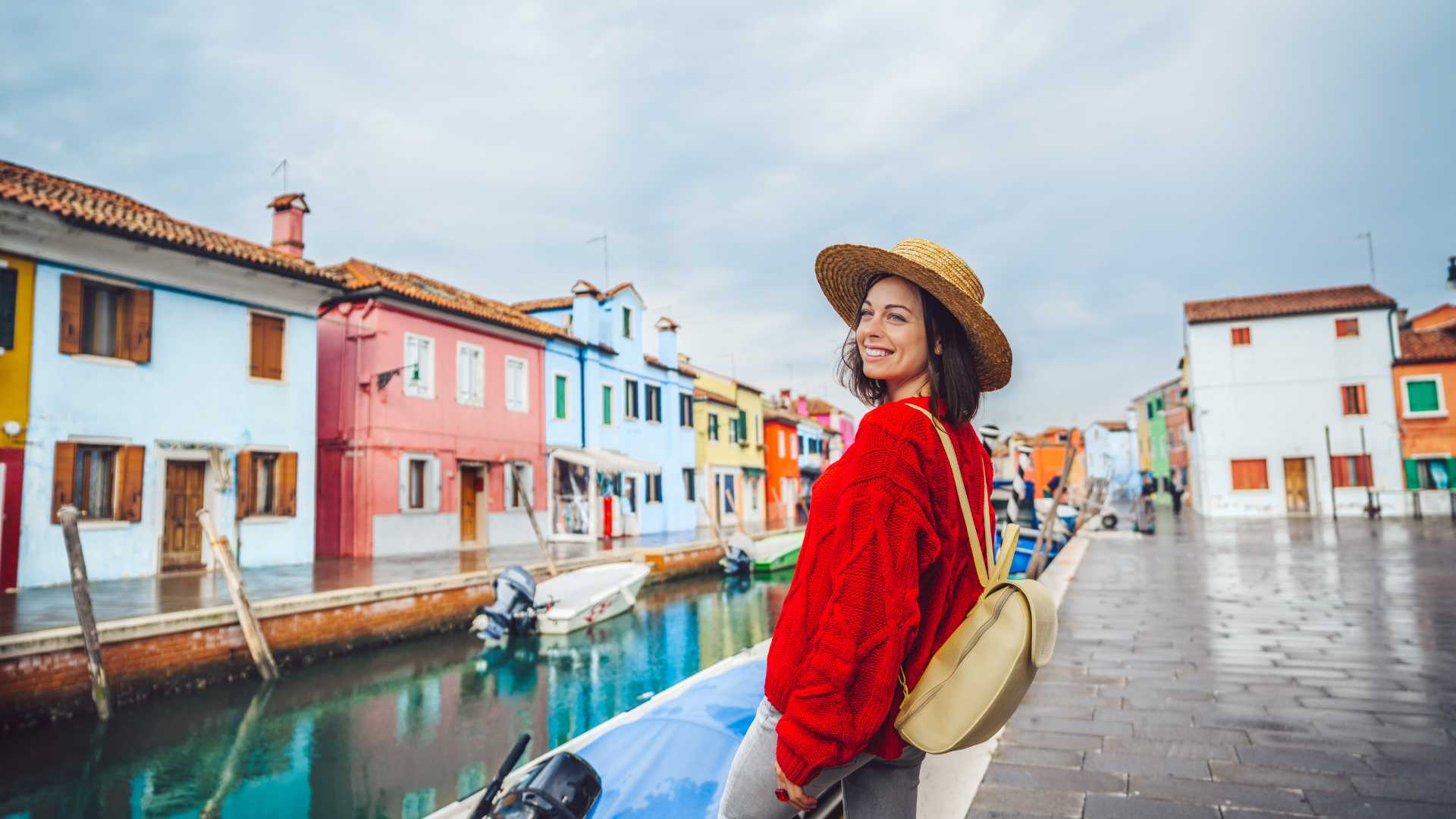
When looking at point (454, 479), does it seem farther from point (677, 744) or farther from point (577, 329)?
point (677, 744)

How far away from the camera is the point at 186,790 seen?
6.32 metres

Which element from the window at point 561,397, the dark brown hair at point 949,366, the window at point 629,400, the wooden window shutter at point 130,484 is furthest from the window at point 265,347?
the dark brown hair at point 949,366

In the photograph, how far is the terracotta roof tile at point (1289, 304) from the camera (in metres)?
29.2

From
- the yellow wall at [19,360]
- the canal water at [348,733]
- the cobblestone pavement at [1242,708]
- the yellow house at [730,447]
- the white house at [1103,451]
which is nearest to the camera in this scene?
the cobblestone pavement at [1242,708]

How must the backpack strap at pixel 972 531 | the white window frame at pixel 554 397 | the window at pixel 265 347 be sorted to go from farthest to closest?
the white window frame at pixel 554 397 → the window at pixel 265 347 → the backpack strap at pixel 972 531

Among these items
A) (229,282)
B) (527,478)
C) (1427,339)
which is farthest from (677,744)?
(1427,339)

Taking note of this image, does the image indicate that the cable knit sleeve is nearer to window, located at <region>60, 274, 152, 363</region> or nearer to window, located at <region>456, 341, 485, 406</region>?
window, located at <region>60, 274, 152, 363</region>

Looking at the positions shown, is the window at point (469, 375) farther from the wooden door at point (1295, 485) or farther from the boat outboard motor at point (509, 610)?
the wooden door at point (1295, 485)

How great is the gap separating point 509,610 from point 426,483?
7.40m

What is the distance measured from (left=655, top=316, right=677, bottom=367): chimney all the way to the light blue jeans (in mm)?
26958

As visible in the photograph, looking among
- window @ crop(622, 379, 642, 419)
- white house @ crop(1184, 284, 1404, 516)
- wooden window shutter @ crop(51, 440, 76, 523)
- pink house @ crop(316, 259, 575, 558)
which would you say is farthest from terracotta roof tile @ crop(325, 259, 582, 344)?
white house @ crop(1184, 284, 1404, 516)

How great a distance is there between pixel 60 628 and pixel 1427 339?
38.0 metres

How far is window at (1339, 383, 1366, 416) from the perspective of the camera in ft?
95.1

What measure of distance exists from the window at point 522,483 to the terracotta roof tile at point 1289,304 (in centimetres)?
2501
